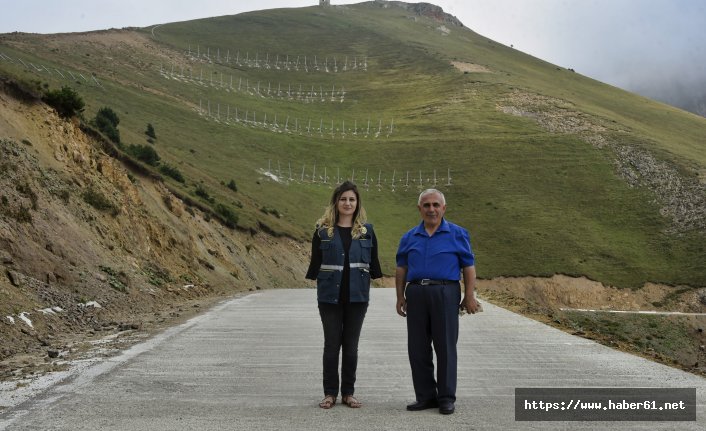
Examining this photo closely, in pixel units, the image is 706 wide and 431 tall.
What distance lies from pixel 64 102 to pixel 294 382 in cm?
2393

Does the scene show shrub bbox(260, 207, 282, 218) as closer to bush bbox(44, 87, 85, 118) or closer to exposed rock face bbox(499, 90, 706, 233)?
bush bbox(44, 87, 85, 118)

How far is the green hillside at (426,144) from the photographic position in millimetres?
68188

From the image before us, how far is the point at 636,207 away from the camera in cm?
7862

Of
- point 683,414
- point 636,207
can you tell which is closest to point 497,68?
point 636,207

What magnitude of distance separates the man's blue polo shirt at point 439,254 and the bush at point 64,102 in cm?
2438

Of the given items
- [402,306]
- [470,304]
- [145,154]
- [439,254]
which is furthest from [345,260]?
[145,154]

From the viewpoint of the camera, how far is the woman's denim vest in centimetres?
762

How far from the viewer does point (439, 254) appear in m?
7.54

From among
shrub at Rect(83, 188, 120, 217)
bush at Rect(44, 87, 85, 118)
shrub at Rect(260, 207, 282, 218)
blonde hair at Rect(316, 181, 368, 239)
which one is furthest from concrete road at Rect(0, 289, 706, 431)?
shrub at Rect(260, 207, 282, 218)

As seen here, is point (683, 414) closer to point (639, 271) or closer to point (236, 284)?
point (236, 284)

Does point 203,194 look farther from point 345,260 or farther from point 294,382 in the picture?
point 345,260

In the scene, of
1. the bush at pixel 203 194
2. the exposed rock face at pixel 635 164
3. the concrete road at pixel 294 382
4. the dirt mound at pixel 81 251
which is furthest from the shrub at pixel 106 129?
the exposed rock face at pixel 635 164

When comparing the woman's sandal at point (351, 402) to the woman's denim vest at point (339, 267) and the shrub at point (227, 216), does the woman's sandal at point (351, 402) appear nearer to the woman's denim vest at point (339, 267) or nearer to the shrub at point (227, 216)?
the woman's denim vest at point (339, 267)

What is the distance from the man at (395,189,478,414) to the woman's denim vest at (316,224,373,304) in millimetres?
360
